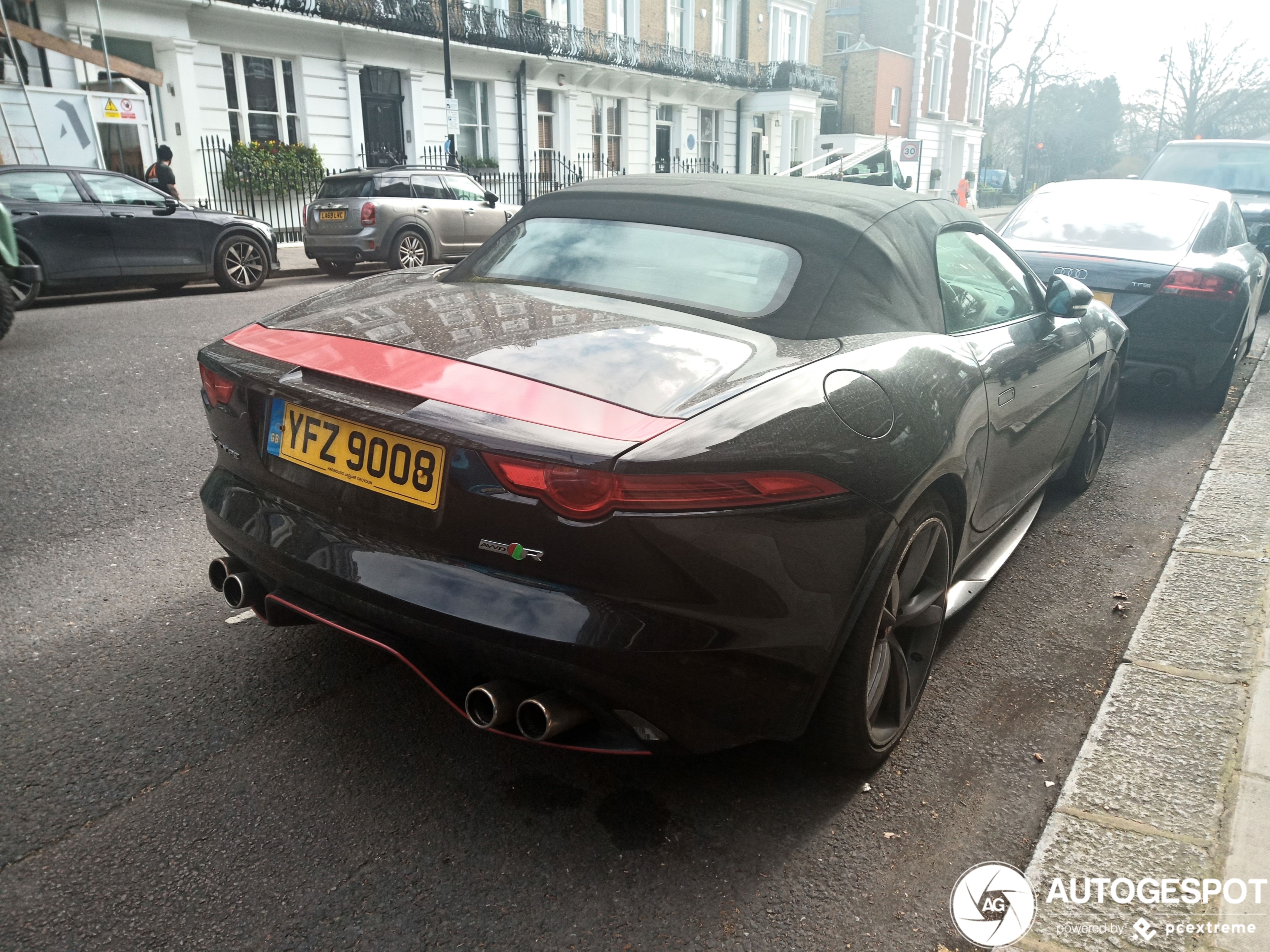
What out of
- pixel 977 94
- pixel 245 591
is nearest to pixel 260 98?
pixel 245 591

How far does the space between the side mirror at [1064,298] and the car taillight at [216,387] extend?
3.08 meters

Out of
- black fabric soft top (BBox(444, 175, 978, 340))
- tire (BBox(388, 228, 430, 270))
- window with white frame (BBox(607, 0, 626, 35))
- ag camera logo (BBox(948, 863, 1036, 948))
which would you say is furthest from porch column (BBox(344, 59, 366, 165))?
ag camera logo (BBox(948, 863, 1036, 948))

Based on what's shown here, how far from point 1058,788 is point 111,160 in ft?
63.5

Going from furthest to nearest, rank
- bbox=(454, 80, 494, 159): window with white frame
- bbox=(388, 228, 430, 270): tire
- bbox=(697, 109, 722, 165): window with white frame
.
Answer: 1. bbox=(697, 109, 722, 165): window with white frame
2. bbox=(454, 80, 494, 159): window with white frame
3. bbox=(388, 228, 430, 270): tire

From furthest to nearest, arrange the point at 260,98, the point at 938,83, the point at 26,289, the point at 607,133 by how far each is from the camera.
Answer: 1. the point at 938,83
2. the point at 607,133
3. the point at 260,98
4. the point at 26,289

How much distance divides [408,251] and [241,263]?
9.10 feet

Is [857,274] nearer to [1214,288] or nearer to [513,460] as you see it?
[513,460]

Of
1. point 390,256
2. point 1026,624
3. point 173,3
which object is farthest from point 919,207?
point 173,3

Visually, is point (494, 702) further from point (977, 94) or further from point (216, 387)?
point (977, 94)

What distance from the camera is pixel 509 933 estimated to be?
201 centimetres

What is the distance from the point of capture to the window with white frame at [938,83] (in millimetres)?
55406

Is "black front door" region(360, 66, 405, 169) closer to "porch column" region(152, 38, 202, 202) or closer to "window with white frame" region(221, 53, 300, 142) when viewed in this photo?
"window with white frame" region(221, 53, 300, 142)

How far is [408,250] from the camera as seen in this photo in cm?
1482

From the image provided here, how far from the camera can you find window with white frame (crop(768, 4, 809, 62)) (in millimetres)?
40031
